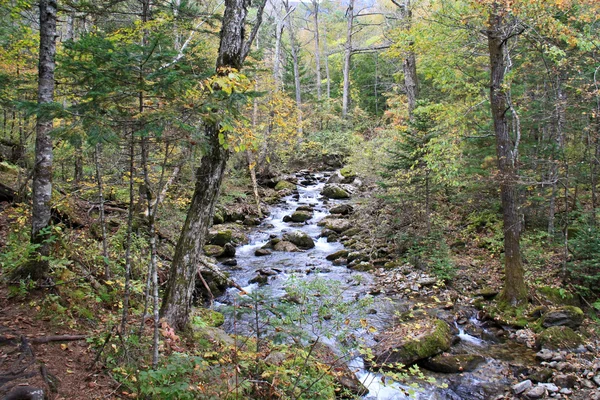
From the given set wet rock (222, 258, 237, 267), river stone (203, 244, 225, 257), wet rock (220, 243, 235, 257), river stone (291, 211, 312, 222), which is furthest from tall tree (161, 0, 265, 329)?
river stone (291, 211, 312, 222)

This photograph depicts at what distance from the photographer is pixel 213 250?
12.7 meters

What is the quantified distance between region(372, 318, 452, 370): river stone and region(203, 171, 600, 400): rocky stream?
2cm

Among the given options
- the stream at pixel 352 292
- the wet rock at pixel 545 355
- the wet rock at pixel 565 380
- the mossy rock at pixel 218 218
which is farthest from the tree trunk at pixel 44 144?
the mossy rock at pixel 218 218

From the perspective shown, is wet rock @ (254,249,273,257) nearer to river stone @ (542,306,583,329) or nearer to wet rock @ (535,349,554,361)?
river stone @ (542,306,583,329)

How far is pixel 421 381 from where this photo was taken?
20.0 ft

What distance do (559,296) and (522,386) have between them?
11.7 feet

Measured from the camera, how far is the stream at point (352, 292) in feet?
19.1

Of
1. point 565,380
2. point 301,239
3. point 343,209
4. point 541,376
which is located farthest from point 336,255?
point 565,380

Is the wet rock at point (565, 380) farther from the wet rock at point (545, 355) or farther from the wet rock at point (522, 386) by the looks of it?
the wet rock at point (545, 355)

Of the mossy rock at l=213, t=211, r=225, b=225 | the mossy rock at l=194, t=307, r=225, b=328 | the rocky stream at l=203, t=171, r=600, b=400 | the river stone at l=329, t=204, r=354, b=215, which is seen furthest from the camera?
the river stone at l=329, t=204, r=354, b=215

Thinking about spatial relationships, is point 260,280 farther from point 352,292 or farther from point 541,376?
point 541,376

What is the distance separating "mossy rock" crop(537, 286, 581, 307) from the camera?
8.03 m

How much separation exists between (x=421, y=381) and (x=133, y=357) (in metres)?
4.70

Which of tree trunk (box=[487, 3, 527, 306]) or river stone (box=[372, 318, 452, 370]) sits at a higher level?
tree trunk (box=[487, 3, 527, 306])
